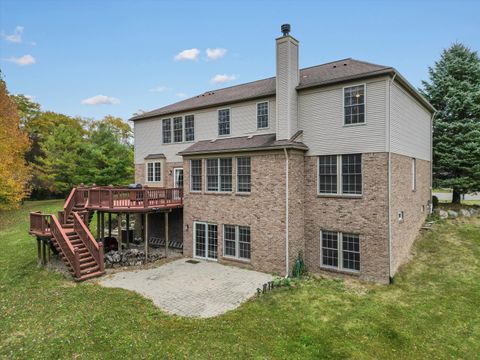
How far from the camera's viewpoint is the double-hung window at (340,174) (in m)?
12.3

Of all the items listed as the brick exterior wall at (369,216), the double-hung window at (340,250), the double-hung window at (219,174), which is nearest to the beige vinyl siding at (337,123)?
the brick exterior wall at (369,216)

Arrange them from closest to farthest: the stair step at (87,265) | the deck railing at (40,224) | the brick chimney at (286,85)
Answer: the stair step at (87,265) < the brick chimney at (286,85) < the deck railing at (40,224)

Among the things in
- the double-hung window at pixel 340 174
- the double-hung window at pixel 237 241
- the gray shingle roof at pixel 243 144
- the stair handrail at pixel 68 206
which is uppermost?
the gray shingle roof at pixel 243 144

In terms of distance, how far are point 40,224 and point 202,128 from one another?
33.2 ft

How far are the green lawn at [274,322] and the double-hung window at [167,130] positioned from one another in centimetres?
1034

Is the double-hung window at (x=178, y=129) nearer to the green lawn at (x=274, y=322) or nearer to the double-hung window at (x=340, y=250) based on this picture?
the green lawn at (x=274, y=322)

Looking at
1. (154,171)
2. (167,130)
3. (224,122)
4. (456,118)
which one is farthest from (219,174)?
(456,118)

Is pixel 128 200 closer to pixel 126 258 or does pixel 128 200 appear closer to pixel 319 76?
pixel 126 258

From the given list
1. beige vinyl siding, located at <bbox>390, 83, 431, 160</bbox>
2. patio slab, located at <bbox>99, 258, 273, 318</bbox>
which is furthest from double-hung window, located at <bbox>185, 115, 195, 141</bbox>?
beige vinyl siding, located at <bbox>390, 83, 431, 160</bbox>

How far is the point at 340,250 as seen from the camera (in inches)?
502

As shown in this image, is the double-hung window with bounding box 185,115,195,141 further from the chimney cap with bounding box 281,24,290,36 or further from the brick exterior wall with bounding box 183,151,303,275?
the chimney cap with bounding box 281,24,290,36

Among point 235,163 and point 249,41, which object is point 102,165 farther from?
point 235,163

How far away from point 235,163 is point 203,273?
550 centimetres

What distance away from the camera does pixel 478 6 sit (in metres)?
15.3
